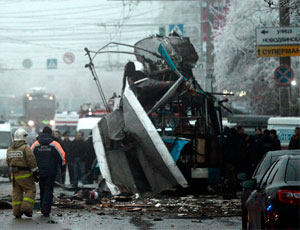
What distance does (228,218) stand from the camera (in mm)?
12812

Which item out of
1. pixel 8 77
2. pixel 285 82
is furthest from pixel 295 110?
pixel 8 77

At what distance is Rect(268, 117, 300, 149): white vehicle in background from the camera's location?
2353 centimetres

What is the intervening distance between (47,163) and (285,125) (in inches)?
491

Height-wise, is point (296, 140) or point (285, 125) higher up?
point (285, 125)

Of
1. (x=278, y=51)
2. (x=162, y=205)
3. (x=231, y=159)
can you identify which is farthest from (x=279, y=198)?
(x=278, y=51)

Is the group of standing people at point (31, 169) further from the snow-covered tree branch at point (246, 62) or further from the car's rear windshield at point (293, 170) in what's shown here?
the snow-covered tree branch at point (246, 62)

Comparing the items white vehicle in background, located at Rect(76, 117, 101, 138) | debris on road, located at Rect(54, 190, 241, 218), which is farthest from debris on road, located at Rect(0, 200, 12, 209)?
white vehicle in background, located at Rect(76, 117, 101, 138)

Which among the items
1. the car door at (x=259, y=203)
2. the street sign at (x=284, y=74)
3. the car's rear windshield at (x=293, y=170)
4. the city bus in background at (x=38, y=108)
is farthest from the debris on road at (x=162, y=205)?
the city bus in background at (x=38, y=108)

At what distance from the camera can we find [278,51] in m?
17.9

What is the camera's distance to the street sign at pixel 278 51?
17781 millimetres

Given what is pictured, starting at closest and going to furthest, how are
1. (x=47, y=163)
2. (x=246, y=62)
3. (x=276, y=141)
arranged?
1. (x=47, y=163)
2. (x=276, y=141)
3. (x=246, y=62)

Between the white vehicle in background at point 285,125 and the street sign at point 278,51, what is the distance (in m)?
5.76

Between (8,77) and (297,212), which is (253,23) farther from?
(8,77)

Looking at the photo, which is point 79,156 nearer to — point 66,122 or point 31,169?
point 31,169
